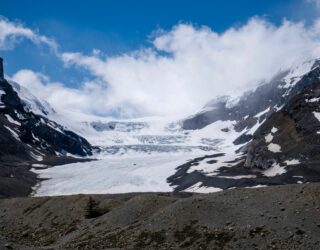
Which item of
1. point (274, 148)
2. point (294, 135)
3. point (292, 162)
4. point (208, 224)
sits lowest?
point (208, 224)

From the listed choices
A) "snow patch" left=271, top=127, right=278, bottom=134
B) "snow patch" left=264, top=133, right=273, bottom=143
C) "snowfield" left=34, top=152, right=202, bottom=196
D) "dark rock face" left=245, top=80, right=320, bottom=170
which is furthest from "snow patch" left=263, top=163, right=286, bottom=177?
"snowfield" left=34, top=152, right=202, bottom=196

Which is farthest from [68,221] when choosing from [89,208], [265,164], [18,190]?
[265,164]

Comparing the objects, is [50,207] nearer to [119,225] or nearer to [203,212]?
[119,225]

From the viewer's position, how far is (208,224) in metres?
33.4

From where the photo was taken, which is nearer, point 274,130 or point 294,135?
point 294,135

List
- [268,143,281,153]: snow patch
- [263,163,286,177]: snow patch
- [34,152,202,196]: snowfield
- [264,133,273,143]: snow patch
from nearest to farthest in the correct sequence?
[263,163,286,177]: snow patch, [268,143,281,153]: snow patch, [34,152,202,196]: snowfield, [264,133,273,143]: snow patch

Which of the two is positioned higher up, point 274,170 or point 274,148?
point 274,148

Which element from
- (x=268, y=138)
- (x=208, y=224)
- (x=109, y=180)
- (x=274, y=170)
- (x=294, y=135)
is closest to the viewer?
(x=208, y=224)

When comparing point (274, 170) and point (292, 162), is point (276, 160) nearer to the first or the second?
point (274, 170)

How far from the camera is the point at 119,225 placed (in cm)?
3828

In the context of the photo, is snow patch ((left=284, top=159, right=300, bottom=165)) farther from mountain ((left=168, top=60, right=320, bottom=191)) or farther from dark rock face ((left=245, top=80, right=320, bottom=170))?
dark rock face ((left=245, top=80, right=320, bottom=170))

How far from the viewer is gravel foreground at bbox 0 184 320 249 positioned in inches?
1190

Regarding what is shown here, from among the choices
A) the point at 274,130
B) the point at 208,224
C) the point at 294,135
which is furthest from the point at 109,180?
the point at 208,224

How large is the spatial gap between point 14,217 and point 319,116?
117021 mm
